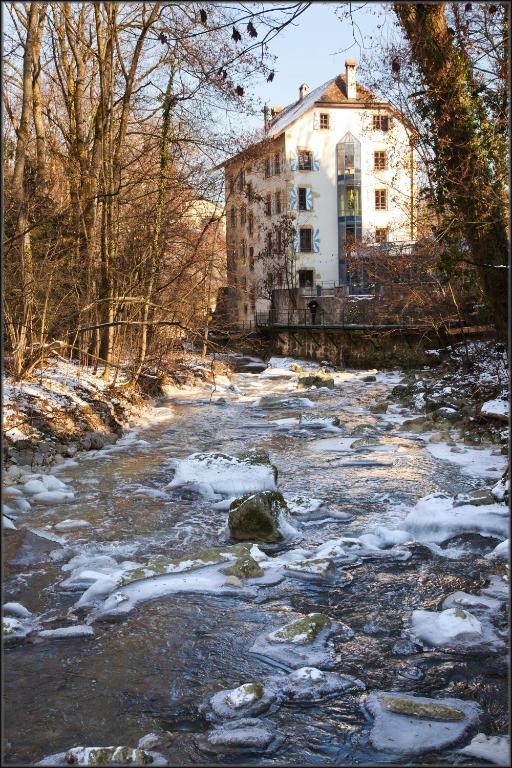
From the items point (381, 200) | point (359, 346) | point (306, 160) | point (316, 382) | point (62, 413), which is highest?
point (306, 160)

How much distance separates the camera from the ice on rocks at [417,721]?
11.3 ft

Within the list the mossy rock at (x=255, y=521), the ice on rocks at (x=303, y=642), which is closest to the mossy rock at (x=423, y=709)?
the ice on rocks at (x=303, y=642)

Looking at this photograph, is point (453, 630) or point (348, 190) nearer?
point (453, 630)

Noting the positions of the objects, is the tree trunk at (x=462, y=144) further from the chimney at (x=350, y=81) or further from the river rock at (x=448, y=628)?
the chimney at (x=350, y=81)

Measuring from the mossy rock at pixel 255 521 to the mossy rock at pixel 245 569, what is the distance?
34.3 inches

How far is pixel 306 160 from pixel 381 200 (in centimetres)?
491

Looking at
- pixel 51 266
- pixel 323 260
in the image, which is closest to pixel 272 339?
pixel 323 260

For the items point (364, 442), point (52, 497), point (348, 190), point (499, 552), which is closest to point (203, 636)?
point (499, 552)

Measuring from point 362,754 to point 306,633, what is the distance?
1.24 m

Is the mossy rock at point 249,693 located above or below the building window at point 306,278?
below

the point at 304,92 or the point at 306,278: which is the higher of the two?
the point at 304,92

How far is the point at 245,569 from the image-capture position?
19.0ft

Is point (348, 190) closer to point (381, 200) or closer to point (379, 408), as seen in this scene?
point (381, 200)

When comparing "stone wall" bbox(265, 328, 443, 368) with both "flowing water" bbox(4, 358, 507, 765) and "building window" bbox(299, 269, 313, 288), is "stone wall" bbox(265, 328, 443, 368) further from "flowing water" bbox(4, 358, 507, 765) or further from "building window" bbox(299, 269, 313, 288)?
"flowing water" bbox(4, 358, 507, 765)
